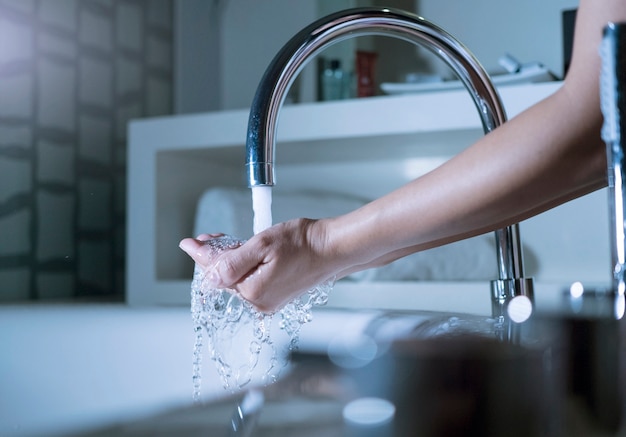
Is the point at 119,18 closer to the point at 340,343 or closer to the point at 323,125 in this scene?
the point at 323,125

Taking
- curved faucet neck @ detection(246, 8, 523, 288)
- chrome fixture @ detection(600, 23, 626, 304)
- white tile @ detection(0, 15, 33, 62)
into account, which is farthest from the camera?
white tile @ detection(0, 15, 33, 62)

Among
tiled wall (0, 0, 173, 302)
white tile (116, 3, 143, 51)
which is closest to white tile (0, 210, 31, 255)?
tiled wall (0, 0, 173, 302)

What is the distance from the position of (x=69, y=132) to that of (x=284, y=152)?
1.58 feet

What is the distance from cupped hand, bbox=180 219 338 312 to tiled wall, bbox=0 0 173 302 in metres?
0.95

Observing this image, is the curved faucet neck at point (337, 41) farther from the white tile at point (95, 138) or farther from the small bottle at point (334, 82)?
the white tile at point (95, 138)

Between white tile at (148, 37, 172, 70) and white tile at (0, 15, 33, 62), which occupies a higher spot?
white tile at (148, 37, 172, 70)

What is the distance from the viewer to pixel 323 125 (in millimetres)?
1351

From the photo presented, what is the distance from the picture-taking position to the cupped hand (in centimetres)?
64

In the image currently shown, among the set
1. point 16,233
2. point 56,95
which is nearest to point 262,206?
point 16,233

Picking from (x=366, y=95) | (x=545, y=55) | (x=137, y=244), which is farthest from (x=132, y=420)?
(x=545, y=55)

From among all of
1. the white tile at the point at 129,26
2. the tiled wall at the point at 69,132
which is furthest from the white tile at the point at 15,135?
the white tile at the point at 129,26

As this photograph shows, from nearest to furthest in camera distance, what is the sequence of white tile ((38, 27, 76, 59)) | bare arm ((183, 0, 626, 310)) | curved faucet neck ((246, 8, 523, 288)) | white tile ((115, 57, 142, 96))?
1. bare arm ((183, 0, 626, 310))
2. curved faucet neck ((246, 8, 523, 288))
3. white tile ((38, 27, 76, 59))
4. white tile ((115, 57, 142, 96))

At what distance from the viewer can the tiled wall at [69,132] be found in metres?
1.47

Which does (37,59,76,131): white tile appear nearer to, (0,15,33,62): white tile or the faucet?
(0,15,33,62): white tile
